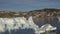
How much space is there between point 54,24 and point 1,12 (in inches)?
117

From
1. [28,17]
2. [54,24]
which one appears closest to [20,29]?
[28,17]

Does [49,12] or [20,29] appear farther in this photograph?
[49,12]

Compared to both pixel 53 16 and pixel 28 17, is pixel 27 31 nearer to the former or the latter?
pixel 28 17

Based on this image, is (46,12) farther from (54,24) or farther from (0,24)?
(0,24)

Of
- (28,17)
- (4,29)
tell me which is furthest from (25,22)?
(4,29)

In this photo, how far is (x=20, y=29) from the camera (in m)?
12.3

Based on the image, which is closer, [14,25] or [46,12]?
[14,25]

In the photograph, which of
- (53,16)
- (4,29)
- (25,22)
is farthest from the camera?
(53,16)

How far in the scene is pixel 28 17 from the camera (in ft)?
43.5

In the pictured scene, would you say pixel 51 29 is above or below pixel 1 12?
below

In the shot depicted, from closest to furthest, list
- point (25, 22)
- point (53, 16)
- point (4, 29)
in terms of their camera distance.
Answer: point (4, 29) < point (25, 22) < point (53, 16)

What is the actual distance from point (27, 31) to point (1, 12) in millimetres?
1993

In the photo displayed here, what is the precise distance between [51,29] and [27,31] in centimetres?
151

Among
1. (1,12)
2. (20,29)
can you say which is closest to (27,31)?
(20,29)
